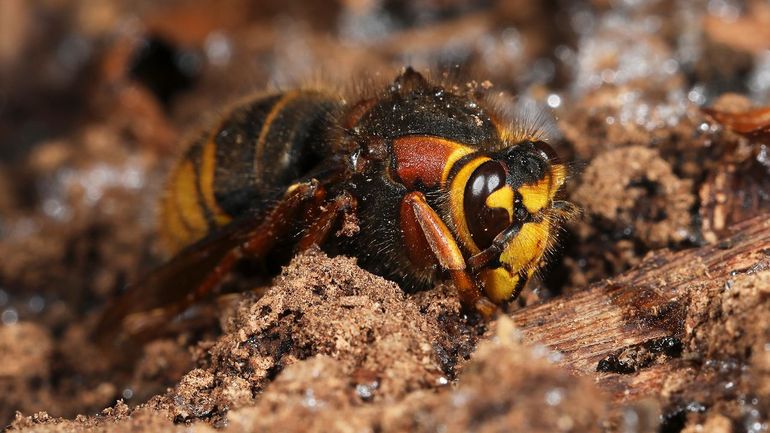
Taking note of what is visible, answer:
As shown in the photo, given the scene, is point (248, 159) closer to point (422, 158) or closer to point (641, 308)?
point (422, 158)

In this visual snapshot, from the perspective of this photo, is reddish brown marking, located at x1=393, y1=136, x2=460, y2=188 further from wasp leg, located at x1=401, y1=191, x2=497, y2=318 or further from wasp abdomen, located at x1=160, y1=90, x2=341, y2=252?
wasp abdomen, located at x1=160, y1=90, x2=341, y2=252

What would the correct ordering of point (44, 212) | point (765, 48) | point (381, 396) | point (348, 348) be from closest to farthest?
1. point (381, 396)
2. point (348, 348)
3. point (765, 48)
4. point (44, 212)

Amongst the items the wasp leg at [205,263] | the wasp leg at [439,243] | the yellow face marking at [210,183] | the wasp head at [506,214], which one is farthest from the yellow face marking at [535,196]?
the yellow face marking at [210,183]

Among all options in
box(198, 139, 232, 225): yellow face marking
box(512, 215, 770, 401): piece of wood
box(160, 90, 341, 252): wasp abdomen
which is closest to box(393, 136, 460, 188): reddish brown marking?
box(160, 90, 341, 252): wasp abdomen

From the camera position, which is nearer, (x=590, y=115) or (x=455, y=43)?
(x=590, y=115)

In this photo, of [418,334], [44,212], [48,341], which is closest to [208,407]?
[418,334]

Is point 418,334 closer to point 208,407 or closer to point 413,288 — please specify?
point 413,288

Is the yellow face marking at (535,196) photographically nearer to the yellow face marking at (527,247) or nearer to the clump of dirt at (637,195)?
the yellow face marking at (527,247)

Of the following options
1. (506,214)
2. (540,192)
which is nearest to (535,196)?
(540,192)
